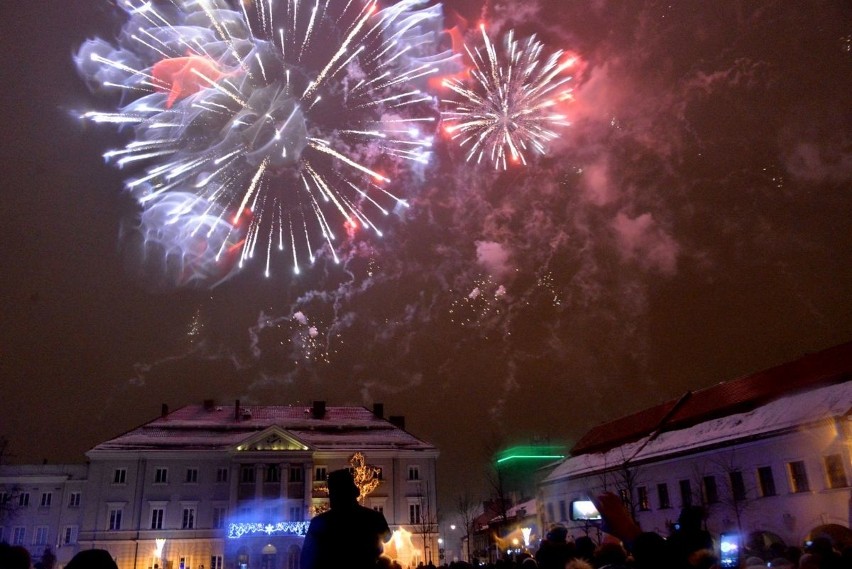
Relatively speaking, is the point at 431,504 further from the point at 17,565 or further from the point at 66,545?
the point at 17,565

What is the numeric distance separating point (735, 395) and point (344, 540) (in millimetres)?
41219

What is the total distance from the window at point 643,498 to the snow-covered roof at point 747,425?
1681 mm

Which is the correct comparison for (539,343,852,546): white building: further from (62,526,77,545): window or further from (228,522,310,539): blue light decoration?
(62,526,77,545): window

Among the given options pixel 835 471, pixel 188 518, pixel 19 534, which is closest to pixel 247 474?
pixel 188 518

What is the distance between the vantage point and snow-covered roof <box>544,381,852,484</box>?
30094 mm

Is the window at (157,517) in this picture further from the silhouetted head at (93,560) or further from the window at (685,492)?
the silhouetted head at (93,560)

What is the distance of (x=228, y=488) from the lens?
53969mm

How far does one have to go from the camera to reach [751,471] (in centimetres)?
3312

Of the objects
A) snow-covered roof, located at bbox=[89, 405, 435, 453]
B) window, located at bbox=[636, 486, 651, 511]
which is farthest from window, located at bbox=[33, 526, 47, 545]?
window, located at bbox=[636, 486, 651, 511]

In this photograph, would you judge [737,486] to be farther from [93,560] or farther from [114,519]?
[114,519]

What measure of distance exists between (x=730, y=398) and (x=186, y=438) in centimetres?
3957

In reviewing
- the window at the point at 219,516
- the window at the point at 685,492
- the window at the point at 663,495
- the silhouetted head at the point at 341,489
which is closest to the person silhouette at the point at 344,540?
the silhouetted head at the point at 341,489

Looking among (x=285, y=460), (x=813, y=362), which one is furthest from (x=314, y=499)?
(x=813, y=362)

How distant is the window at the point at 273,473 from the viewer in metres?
54.7
